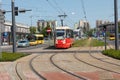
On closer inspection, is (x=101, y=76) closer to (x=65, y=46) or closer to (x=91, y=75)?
(x=91, y=75)

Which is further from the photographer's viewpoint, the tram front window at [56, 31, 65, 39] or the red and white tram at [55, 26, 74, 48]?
the tram front window at [56, 31, 65, 39]

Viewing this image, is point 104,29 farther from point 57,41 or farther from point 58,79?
point 58,79

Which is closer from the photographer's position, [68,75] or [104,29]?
[68,75]

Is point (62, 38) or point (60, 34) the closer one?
point (62, 38)

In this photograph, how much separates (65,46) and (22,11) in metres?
7.36

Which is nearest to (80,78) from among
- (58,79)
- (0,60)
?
(58,79)

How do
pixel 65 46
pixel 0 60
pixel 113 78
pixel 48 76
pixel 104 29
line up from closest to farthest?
pixel 113 78
pixel 48 76
pixel 0 60
pixel 104 29
pixel 65 46

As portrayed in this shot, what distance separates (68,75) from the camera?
50.8 ft

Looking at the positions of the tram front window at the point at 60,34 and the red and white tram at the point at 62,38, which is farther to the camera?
the tram front window at the point at 60,34

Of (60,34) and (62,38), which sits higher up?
(60,34)

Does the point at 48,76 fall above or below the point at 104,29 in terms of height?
below

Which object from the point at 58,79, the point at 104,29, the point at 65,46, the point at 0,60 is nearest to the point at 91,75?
the point at 58,79

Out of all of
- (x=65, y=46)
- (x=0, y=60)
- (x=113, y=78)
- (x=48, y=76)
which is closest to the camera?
(x=113, y=78)

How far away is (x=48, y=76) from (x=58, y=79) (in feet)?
3.77
